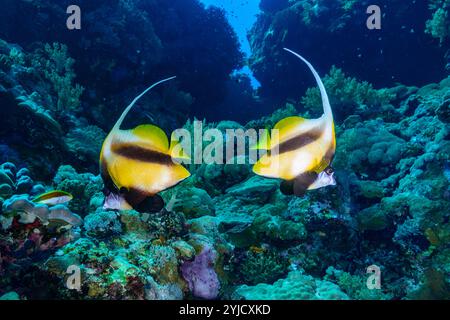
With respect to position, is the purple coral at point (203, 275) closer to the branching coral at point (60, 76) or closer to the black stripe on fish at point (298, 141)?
the black stripe on fish at point (298, 141)

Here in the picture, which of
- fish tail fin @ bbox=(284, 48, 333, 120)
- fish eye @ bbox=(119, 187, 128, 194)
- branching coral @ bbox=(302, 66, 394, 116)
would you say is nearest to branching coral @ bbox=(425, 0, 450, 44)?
branching coral @ bbox=(302, 66, 394, 116)

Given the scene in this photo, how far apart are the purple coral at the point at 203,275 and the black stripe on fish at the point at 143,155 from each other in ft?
6.20

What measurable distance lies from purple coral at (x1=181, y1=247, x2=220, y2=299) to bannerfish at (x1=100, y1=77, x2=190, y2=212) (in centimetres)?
177

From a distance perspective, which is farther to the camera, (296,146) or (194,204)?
(194,204)

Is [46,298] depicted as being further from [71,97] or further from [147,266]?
[71,97]

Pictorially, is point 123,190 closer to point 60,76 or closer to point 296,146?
point 296,146

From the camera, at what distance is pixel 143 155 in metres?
1.72

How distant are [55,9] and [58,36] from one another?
77 centimetres

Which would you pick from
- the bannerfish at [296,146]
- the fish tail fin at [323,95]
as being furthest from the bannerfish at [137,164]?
the fish tail fin at [323,95]

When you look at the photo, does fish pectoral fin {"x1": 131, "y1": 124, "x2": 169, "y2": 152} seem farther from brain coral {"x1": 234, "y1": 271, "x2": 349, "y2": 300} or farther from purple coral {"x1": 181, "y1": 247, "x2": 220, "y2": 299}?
brain coral {"x1": 234, "y1": 271, "x2": 349, "y2": 300}

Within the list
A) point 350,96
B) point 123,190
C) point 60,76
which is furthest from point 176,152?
point 350,96

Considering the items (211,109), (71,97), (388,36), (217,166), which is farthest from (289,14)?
(217,166)

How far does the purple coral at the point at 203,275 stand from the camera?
3246mm

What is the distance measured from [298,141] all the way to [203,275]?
2.00 m
